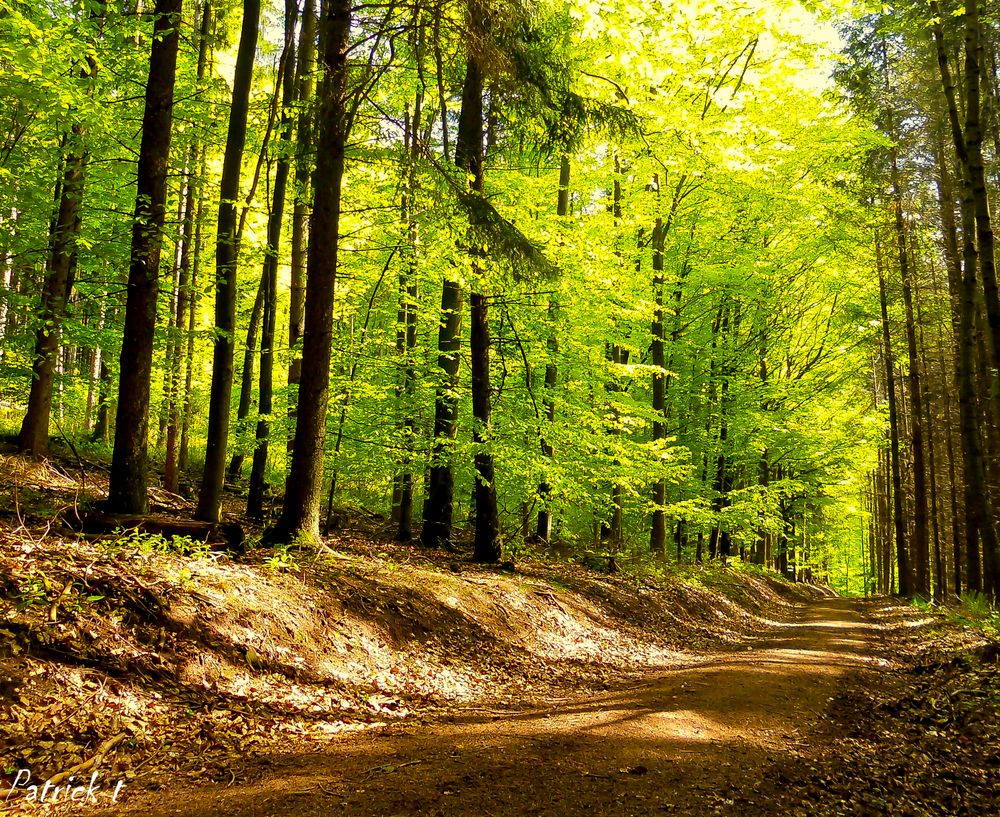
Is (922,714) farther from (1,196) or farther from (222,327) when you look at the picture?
(1,196)

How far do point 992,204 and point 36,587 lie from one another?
2283 centimetres

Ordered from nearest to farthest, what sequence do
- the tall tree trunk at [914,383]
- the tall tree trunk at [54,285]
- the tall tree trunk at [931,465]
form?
the tall tree trunk at [54,285] → the tall tree trunk at [914,383] → the tall tree trunk at [931,465]

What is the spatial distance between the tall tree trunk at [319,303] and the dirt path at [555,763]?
366 cm

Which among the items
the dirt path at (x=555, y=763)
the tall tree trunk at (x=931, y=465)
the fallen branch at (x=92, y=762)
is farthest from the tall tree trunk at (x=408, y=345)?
the tall tree trunk at (x=931, y=465)

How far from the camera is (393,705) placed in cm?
565

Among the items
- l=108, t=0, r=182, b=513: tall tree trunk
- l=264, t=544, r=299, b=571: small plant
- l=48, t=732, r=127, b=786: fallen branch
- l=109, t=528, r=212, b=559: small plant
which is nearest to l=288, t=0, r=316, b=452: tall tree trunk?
l=108, t=0, r=182, b=513: tall tree trunk

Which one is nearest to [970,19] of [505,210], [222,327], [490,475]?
[505,210]

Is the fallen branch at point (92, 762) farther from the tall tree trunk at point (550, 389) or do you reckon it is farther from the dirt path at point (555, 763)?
the tall tree trunk at point (550, 389)

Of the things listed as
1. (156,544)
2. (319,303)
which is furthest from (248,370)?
(156,544)

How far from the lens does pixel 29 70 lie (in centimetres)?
666

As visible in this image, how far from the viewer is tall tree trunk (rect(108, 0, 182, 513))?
6.91 metres

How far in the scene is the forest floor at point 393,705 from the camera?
3.71m

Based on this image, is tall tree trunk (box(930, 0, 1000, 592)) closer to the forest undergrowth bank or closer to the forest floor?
the forest floor

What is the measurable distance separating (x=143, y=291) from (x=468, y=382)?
6867mm
